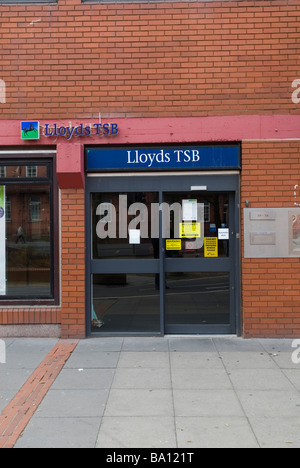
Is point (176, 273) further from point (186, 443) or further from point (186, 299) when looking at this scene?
point (186, 443)

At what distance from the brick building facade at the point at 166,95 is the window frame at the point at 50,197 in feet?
0.49

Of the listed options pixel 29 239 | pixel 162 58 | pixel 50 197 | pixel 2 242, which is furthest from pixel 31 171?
pixel 162 58

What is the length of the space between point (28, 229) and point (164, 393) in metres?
3.62

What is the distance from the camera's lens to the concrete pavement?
13.4 ft

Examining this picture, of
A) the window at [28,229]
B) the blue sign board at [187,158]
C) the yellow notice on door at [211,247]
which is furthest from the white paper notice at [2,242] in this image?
the yellow notice on door at [211,247]

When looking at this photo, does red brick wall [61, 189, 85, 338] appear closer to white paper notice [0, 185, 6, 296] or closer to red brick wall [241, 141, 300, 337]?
white paper notice [0, 185, 6, 296]

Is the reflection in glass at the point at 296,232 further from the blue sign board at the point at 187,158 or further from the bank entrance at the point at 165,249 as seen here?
the blue sign board at the point at 187,158

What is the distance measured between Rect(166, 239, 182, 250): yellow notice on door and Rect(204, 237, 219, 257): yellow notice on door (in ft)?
1.35

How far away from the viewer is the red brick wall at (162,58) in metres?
7.17

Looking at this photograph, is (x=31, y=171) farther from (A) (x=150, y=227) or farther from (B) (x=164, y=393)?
(B) (x=164, y=393)

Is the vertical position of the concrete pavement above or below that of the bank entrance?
below

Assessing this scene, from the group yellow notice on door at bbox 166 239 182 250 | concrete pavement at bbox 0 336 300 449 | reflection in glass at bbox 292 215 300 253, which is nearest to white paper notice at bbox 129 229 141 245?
yellow notice on door at bbox 166 239 182 250

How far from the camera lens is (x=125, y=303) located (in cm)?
744

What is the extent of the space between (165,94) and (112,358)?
3989 mm
